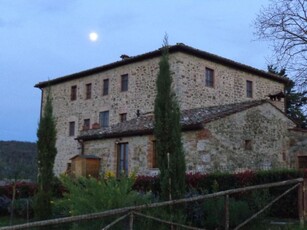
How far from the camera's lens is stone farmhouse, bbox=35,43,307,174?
1554 cm

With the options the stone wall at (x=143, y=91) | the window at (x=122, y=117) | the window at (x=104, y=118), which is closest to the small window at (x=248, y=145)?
the stone wall at (x=143, y=91)

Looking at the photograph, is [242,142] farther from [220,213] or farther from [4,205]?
[4,205]

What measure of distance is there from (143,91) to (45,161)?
14941 mm

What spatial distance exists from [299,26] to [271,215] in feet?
31.2

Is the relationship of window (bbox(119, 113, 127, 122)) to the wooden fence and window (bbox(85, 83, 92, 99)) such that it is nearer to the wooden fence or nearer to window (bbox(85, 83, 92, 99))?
window (bbox(85, 83, 92, 99))

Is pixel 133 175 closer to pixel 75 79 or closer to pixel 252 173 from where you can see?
pixel 252 173

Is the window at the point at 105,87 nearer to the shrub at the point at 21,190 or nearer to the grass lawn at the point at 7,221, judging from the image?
the shrub at the point at 21,190

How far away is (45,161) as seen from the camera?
971cm

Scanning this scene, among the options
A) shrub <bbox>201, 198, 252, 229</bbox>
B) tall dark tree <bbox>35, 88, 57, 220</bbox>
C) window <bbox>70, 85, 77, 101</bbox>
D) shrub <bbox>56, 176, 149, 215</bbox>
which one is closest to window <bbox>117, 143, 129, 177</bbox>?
tall dark tree <bbox>35, 88, 57, 220</bbox>

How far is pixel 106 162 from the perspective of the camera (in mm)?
18125

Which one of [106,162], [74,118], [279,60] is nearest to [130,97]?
[74,118]

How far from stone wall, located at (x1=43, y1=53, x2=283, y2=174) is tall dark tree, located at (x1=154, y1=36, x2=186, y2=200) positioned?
13.7 meters

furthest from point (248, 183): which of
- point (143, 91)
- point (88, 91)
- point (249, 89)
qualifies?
point (88, 91)

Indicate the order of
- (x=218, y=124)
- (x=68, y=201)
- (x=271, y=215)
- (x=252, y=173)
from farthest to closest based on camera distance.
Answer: (x=218, y=124) < (x=252, y=173) < (x=271, y=215) < (x=68, y=201)
